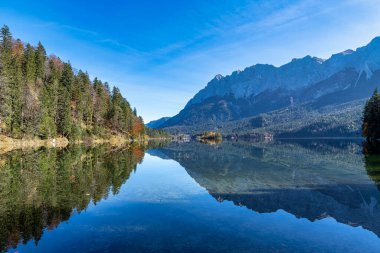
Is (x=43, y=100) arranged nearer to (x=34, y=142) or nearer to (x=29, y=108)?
(x=29, y=108)

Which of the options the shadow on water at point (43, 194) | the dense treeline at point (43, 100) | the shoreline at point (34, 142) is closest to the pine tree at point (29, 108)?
the dense treeline at point (43, 100)

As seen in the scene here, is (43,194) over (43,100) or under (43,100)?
under

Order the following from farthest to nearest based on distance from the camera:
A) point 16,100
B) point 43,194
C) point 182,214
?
point 16,100
point 43,194
point 182,214

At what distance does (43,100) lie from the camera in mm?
80688

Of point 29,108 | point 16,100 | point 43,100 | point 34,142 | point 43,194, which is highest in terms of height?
point 43,100

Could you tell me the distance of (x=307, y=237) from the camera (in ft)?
52.3

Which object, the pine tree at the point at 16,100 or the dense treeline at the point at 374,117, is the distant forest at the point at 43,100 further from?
the dense treeline at the point at 374,117

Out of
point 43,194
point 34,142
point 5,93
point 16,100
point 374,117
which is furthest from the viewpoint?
point 374,117

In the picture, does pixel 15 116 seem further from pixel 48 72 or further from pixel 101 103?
pixel 101 103

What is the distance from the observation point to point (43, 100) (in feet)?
265

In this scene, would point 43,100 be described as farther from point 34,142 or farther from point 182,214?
point 182,214

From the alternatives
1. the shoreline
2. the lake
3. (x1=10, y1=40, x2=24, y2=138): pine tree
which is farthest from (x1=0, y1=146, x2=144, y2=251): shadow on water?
(x1=10, y1=40, x2=24, y2=138): pine tree

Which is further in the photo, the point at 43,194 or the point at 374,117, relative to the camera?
the point at 374,117

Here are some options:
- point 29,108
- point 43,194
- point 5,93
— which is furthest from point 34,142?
point 43,194
